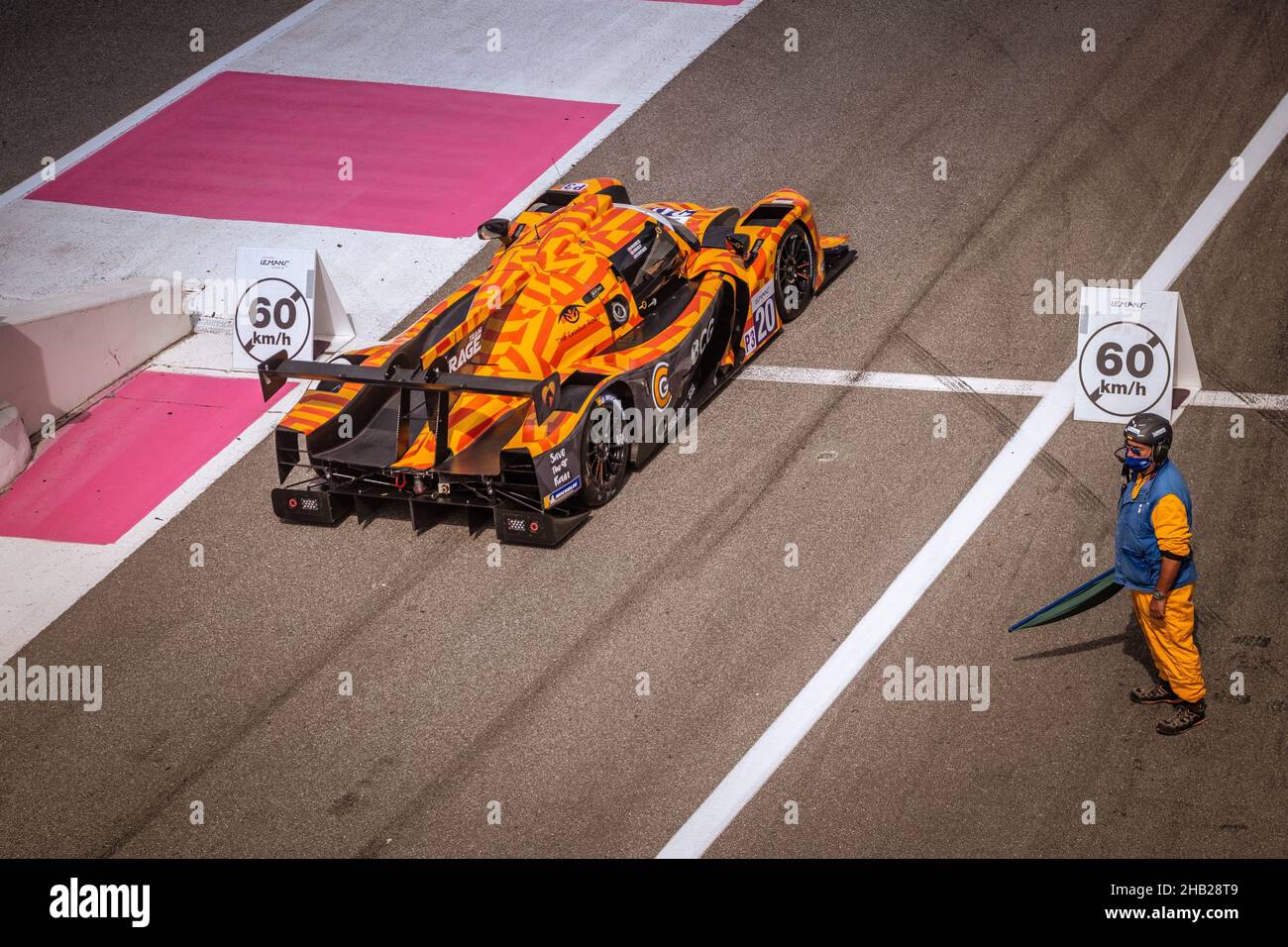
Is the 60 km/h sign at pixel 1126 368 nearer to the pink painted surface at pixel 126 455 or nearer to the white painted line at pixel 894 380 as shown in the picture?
the white painted line at pixel 894 380

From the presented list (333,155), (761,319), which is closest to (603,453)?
(761,319)

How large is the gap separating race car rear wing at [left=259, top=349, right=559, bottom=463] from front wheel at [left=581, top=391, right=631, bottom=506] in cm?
42

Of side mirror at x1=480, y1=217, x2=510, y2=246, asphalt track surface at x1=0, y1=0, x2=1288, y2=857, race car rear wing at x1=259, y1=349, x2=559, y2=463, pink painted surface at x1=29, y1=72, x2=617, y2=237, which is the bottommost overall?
asphalt track surface at x1=0, y1=0, x2=1288, y2=857

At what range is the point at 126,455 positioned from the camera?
45.1ft

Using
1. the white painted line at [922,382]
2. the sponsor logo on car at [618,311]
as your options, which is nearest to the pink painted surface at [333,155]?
the sponsor logo on car at [618,311]

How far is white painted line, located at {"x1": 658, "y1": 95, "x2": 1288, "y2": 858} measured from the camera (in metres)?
9.42

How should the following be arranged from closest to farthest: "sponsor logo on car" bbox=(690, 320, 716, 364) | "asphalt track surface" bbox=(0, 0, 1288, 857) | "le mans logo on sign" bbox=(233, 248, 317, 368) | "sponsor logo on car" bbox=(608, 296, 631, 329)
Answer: "asphalt track surface" bbox=(0, 0, 1288, 857)
"sponsor logo on car" bbox=(608, 296, 631, 329)
"sponsor logo on car" bbox=(690, 320, 716, 364)
"le mans logo on sign" bbox=(233, 248, 317, 368)

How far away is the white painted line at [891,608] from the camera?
30.9 feet

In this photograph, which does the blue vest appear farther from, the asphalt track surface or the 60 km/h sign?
the 60 km/h sign

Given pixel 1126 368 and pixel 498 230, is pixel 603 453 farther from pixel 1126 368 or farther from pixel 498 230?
pixel 1126 368

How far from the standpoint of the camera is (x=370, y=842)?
368 inches

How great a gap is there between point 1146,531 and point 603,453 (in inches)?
175

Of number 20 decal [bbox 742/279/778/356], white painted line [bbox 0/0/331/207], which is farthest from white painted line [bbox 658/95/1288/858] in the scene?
white painted line [bbox 0/0/331/207]

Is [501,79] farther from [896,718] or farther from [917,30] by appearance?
[896,718]
